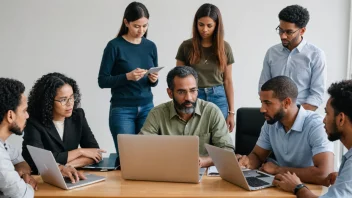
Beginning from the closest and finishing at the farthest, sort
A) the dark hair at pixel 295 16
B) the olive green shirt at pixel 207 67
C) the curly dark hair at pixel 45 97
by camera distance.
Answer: the curly dark hair at pixel 45 97 < the dark hair at pixel 295 16 < the olive green shirt at pixel 207 67

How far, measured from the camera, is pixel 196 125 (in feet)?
8.75

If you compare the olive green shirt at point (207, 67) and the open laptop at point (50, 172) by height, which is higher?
the olive green shirt at point (207, 67)

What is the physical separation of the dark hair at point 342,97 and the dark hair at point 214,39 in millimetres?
1332

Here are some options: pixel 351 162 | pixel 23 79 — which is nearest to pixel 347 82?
pixel 351 162

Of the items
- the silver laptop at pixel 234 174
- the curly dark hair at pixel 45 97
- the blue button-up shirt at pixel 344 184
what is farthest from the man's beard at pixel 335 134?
the curly dark hair at pixel 45 97

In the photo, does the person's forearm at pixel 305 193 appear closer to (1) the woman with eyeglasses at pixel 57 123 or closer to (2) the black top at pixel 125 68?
(1) the woman with eyeglasses at pixel 57 123

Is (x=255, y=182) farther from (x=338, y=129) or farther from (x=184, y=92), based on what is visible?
(x=184, y=92)

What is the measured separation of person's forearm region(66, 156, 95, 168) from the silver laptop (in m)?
0.68

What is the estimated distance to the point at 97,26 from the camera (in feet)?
14.6

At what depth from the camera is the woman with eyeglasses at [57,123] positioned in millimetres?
2461

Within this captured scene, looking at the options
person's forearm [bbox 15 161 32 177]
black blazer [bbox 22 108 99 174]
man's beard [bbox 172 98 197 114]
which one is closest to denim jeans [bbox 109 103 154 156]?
black blazer [bbox 22 108 99 174]

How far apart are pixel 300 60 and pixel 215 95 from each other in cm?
63

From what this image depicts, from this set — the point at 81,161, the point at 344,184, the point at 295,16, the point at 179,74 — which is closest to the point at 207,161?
the point at 179,74

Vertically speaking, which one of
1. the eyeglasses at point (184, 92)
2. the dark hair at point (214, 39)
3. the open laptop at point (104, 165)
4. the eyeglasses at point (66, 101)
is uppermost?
the dark hair at point (214, 39)
